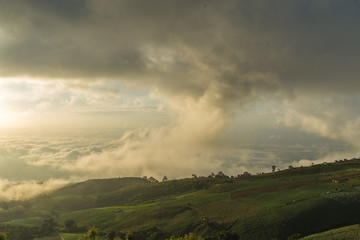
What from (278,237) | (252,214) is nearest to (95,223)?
(252,214)

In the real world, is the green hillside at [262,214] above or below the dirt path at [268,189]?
below

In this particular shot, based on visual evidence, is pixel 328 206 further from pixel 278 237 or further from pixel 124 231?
pixel 124 231

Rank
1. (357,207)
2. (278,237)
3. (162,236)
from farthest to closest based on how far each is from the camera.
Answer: (162,236) < (357,207) < (278,237)

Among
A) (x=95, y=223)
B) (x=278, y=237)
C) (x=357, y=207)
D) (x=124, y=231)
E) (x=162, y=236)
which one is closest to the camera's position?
(x=278, y=237)

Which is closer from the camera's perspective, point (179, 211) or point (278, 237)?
point (278, 237)

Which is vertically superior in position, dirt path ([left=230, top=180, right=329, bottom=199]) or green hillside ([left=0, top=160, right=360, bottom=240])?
dirt path ([left=230, top=180, right=329, bottom=199])

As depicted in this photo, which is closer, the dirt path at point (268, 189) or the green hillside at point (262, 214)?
the green hillside at point (262, 214)

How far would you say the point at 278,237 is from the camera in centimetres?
10481

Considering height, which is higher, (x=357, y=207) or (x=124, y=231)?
(x=357, y=207)

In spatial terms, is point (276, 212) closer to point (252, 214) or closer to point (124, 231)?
point (252, 214)

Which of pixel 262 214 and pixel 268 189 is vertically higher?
pixel 268 189

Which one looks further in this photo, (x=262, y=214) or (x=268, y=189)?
(x=268, y=189)

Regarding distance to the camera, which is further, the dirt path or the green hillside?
the dirt path

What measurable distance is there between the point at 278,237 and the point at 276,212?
19.7m
